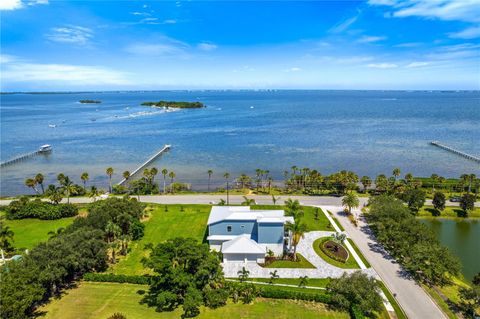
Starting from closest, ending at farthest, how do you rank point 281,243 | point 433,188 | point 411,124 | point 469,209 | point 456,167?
point 281,243
point 469,209
point 433,188
point 456,167
point 411,124

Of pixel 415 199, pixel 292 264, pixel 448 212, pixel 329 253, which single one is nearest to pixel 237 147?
pixel 415 199

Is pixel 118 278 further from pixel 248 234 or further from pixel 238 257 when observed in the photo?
pixel 248 234

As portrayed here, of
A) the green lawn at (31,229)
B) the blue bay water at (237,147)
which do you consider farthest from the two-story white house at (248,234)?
the blue bay water at (237,147)

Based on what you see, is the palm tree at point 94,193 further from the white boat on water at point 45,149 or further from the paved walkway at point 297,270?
the white boat on water at point 45,149

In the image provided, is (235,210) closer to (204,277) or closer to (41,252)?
(204,277)

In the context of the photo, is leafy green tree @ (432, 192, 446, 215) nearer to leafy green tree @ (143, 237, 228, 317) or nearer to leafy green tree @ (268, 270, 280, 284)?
leafy green tree @ (268, 270, 280, 284)

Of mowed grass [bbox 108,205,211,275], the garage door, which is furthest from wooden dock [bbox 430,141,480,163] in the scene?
the garage door

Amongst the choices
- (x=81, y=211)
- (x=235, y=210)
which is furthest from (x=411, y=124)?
(x=81, y=211)
